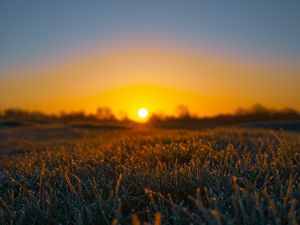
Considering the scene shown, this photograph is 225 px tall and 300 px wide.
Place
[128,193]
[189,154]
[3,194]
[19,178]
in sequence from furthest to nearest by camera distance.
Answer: [189,154], [19,178], [3,194], [128,193]

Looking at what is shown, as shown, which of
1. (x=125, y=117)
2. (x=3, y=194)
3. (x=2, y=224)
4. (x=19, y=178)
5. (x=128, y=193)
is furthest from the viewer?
(x=125, y=117)

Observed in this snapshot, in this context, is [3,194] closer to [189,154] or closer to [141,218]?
[141,218]

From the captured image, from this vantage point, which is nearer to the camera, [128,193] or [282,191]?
[282,191]

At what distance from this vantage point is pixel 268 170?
2.21 m

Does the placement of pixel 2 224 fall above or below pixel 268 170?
below

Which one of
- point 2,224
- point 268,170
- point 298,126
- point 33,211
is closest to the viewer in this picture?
point 2,224

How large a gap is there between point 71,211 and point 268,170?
1153mm

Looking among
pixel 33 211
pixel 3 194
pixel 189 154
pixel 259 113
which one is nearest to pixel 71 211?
pixel 33 211

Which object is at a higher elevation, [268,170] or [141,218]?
[268,170]

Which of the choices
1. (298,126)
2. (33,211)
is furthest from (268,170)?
(298,126)

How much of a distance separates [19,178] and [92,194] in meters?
0.96

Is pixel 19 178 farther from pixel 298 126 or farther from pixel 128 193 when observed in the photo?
pixel 298 126

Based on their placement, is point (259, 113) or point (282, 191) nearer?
point (282, 191)

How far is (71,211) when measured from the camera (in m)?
1.88
